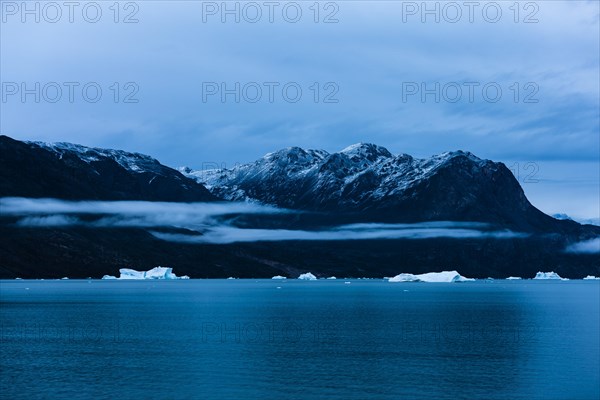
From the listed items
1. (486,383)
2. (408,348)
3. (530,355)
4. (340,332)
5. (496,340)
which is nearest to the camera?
(486,383)

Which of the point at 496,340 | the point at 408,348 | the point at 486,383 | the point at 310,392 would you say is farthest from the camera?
the point at 496,340

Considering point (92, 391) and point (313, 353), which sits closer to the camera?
point (92, 391)

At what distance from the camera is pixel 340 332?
104m

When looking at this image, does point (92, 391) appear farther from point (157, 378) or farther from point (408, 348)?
point (408, 348)

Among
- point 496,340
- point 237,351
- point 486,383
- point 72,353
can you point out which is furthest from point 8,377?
point 496,340

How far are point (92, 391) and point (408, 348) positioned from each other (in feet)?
124

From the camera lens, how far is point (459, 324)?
385 feet

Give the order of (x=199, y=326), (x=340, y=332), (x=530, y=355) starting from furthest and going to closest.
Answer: (x=199, y=326), (x=340, y=332), (x=530, y=355)

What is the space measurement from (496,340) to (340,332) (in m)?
20.8

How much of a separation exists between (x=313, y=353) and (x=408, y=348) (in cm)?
1150

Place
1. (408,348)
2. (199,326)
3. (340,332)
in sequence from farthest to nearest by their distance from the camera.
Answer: (199,326)
(340,332)
(408,348)

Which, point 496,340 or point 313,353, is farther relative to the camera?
point 496,340

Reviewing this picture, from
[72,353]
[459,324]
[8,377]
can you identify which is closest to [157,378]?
[8,377]

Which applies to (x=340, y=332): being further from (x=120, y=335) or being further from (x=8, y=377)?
(x=8, y=377)
